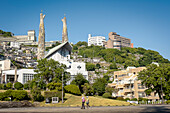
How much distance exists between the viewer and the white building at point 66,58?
74.2m

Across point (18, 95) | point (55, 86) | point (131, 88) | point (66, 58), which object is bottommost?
point (18, 95)

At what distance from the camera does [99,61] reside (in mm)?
177875

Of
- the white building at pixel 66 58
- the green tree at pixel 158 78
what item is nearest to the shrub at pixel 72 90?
the white building at pixel 66 58

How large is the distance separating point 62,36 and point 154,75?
49859 millimetres

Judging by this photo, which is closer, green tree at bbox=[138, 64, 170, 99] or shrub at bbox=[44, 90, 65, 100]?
shrub at bbox=[44, 90, 65, 100]

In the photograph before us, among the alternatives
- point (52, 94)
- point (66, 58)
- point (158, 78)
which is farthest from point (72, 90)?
point (66, 58)

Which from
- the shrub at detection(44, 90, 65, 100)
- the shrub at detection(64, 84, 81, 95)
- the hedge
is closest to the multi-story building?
the shrub at detection(64, 84, 81, 95)

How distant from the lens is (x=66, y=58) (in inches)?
3332

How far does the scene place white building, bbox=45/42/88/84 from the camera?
2921 inches

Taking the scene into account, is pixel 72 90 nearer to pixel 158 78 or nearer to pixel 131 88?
pixel 158 78

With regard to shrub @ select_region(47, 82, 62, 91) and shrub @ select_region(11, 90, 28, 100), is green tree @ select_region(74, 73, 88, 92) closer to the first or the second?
shrub @ select_region(47, 82, 62, 91)

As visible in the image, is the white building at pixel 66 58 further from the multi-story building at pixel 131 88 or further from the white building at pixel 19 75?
the multi-story building at pixel 131 88

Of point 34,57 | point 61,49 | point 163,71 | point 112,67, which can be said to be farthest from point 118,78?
point 34,57

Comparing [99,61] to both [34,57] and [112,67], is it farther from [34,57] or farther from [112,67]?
[34,57]
